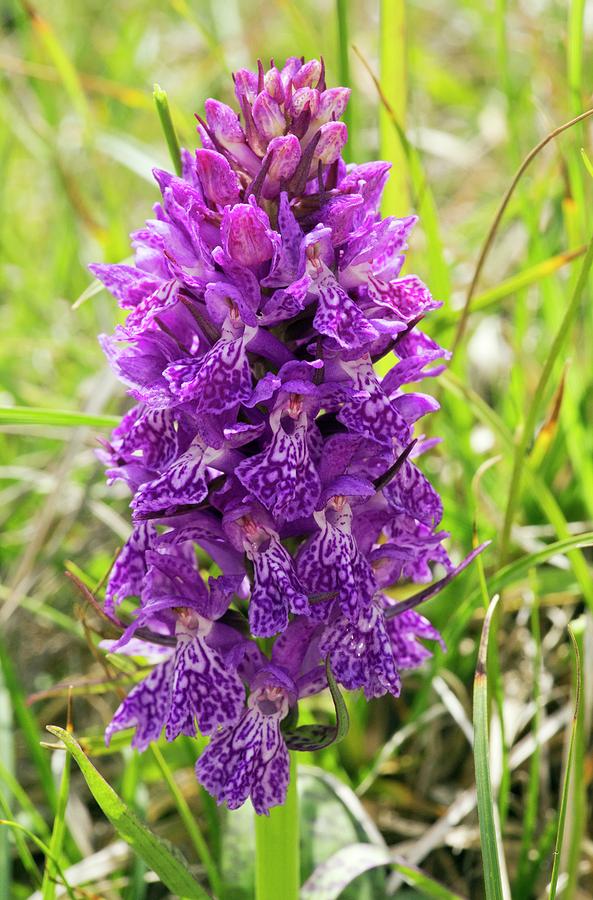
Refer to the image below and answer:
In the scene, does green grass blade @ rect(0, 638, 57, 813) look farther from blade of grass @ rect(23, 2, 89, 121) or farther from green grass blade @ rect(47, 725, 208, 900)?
blade of grass @ rect(23, 2, 89, 121)

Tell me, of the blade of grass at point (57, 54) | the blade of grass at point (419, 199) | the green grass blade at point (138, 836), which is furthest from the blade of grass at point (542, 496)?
the blade of grass at point (57, 54)

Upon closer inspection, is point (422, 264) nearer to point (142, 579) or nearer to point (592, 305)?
point (592, 305)

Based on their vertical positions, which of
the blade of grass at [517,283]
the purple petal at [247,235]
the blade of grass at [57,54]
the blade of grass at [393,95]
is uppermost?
the blade of grass at [57,54]

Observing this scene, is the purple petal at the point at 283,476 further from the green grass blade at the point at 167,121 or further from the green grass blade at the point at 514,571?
the green grass blade at the point at 167,121

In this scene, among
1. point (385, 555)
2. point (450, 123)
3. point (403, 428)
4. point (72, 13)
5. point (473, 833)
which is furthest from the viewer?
point (72, 13)

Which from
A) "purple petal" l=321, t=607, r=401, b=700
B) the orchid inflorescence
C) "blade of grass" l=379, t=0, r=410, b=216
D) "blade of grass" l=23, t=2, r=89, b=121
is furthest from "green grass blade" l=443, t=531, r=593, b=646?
"blade of grass" l=23, t=2, r=89, b=121

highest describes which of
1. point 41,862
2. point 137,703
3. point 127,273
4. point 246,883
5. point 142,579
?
point 127,273

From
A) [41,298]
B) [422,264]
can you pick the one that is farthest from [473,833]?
[41,298]
